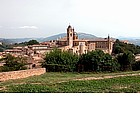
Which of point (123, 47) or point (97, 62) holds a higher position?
point (123, 47)

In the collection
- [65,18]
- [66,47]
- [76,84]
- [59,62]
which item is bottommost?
[76,84]

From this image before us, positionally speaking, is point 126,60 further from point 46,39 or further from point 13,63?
point 13,63

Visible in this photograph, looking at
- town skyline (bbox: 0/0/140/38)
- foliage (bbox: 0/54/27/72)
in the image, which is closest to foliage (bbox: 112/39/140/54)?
town skyline (bbox: 0/0/140/38)

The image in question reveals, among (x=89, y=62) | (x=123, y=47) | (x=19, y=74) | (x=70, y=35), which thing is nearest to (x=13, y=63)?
(x=19, y=74)

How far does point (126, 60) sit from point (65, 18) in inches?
34.7

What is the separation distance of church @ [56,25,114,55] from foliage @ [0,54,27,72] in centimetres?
49

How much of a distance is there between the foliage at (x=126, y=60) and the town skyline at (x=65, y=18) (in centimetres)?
24

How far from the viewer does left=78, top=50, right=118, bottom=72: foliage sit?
352cm

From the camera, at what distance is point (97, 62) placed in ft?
11.7

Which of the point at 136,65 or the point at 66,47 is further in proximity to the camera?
the point at 66,47

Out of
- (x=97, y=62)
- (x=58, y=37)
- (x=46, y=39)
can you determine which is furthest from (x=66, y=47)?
(x=97, y=62)

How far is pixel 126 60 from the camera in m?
3.46

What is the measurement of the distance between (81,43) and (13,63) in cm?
84
